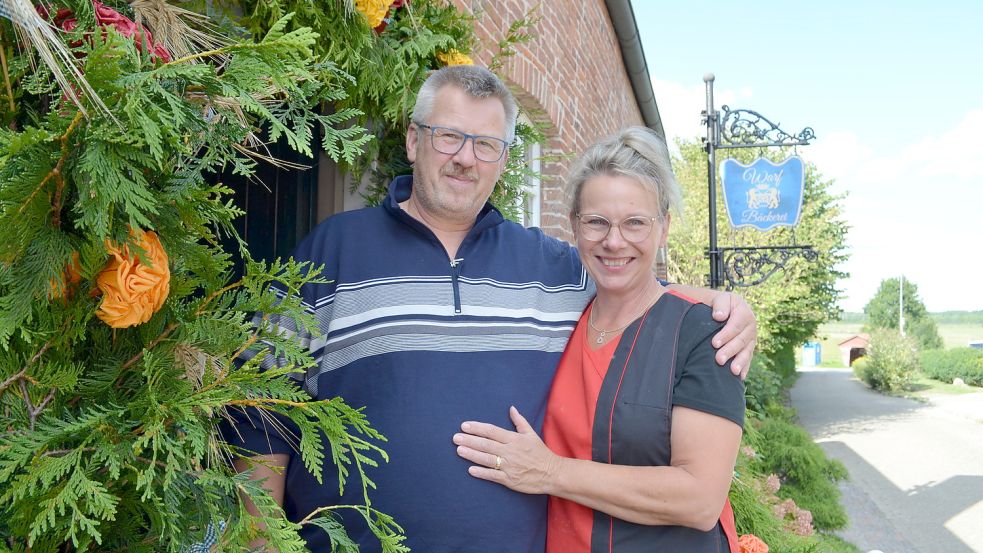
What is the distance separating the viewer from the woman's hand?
1750mm

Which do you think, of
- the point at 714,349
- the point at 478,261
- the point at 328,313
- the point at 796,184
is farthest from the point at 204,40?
the point at 796,184

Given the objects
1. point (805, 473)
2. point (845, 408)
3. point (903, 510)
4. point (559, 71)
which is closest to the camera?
point (559, 71)

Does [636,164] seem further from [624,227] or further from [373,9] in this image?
[373,9]

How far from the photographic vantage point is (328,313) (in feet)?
6.24

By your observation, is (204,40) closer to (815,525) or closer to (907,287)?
(815,525)

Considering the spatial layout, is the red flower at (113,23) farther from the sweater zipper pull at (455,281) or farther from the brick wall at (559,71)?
the brick wall at (559,71)

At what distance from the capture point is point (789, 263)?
15219 millimetres

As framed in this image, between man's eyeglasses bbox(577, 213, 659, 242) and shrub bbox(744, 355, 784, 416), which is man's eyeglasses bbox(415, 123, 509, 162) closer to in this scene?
man's eyeglasses bbox(577, 213, 659, 242)

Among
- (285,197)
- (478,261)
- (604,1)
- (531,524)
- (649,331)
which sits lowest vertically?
(531,524)

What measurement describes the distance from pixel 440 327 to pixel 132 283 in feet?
3.10

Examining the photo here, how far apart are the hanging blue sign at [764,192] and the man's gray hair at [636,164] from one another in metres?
6.41

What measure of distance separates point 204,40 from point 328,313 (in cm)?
76

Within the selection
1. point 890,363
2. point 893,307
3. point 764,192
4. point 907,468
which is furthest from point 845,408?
point 893,307

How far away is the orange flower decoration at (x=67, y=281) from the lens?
3.33 ft
